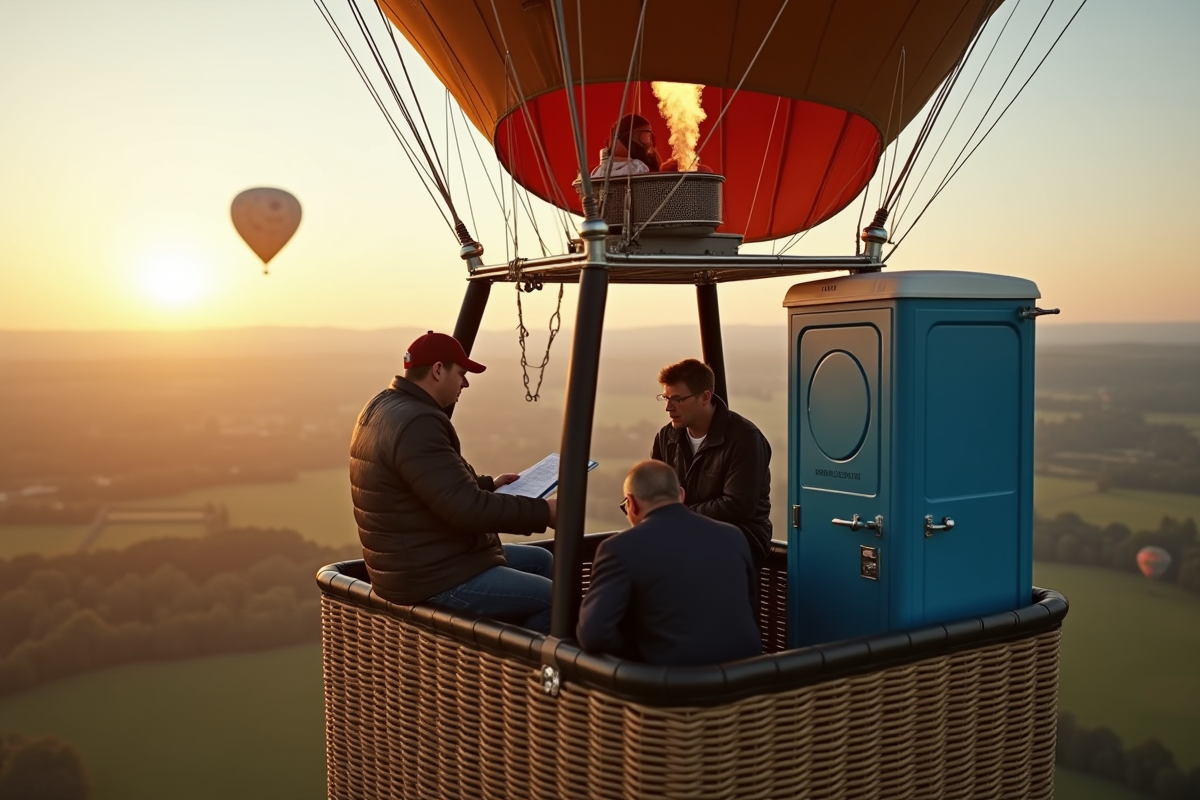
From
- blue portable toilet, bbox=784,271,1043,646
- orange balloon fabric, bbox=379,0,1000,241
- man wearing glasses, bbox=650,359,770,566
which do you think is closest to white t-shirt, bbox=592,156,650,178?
orange balloon fabric, bbox=379,0,1000,241

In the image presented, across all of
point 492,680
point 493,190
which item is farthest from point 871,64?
point 492,680

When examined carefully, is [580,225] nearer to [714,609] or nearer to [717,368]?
[714,609]

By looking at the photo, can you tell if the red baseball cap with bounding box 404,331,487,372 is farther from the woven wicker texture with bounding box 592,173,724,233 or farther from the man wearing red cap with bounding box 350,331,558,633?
the woven wicker texture with bounding box 592,173,724,233

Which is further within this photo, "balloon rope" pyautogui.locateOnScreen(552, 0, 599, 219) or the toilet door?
the toilet door

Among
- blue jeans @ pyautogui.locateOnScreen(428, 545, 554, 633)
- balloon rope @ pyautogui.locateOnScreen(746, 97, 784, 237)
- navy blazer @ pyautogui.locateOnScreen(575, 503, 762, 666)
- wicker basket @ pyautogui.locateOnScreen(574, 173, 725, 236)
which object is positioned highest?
balloon rope @ pyautogui.locateOnScreen(746, 97, 784, 237)

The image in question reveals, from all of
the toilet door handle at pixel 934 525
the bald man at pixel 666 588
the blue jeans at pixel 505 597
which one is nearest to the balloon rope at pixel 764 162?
the toilet door handle at pixel 934 525

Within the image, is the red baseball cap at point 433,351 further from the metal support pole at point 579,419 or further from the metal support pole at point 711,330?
the metal support pole at point 711,330
